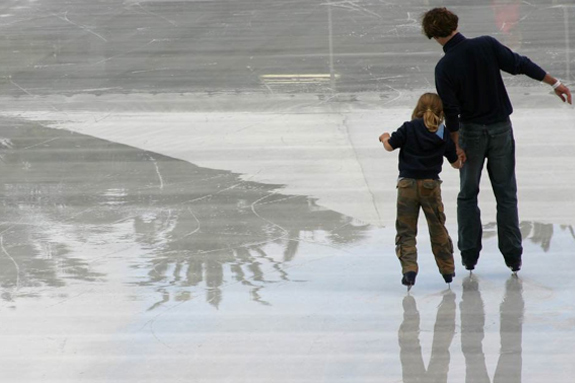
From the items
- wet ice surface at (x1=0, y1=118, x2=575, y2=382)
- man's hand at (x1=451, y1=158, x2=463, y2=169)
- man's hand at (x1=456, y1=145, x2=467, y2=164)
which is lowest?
wet ice surface at (x1=0, y1=118, x2=575, y2=382)

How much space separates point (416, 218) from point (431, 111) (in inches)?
26.5

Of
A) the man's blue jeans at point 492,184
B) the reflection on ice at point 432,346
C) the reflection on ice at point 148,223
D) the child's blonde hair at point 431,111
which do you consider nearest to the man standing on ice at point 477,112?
the man's blue jeans at point 492,184

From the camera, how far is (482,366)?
554cm

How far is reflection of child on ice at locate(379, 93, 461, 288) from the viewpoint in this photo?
6414mm

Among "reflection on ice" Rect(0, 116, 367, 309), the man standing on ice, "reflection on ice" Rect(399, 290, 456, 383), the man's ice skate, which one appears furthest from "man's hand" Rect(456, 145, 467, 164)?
"reflection on ice" Rect(0, 116, 367, 309)

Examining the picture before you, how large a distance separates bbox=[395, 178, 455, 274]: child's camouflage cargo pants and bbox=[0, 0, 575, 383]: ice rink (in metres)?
0.20

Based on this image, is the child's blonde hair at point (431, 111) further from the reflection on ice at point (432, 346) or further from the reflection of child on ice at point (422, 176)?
the reflection on ice at point (432, 346)

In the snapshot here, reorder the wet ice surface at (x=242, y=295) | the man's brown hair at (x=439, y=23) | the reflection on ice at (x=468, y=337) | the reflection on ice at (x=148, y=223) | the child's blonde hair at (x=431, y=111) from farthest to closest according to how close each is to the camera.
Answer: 1. the reflection on ice at (x=148, y=223)
2. the man's brown hair at (x=439, y=23)
3. the child's blonde hair at (x=431, y=111)
4. the wet ice surface at (x=242, y=295)
5. the reflection on ice at (x=468, y=337)

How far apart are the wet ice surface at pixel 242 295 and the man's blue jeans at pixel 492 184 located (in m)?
0.21

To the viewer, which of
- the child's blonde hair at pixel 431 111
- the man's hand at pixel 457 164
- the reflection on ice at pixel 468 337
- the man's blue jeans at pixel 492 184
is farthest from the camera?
the man's blue jeans at pixel 492 184

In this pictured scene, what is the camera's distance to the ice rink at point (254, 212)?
5.85 metres

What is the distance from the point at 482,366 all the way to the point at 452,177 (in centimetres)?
378

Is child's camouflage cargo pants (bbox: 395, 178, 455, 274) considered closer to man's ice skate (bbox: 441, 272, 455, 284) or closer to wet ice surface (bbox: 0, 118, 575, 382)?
man's ice skate (bbox: 441, 272, 455, 284)

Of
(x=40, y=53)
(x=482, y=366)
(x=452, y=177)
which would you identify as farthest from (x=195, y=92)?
(x=482, y=366)
